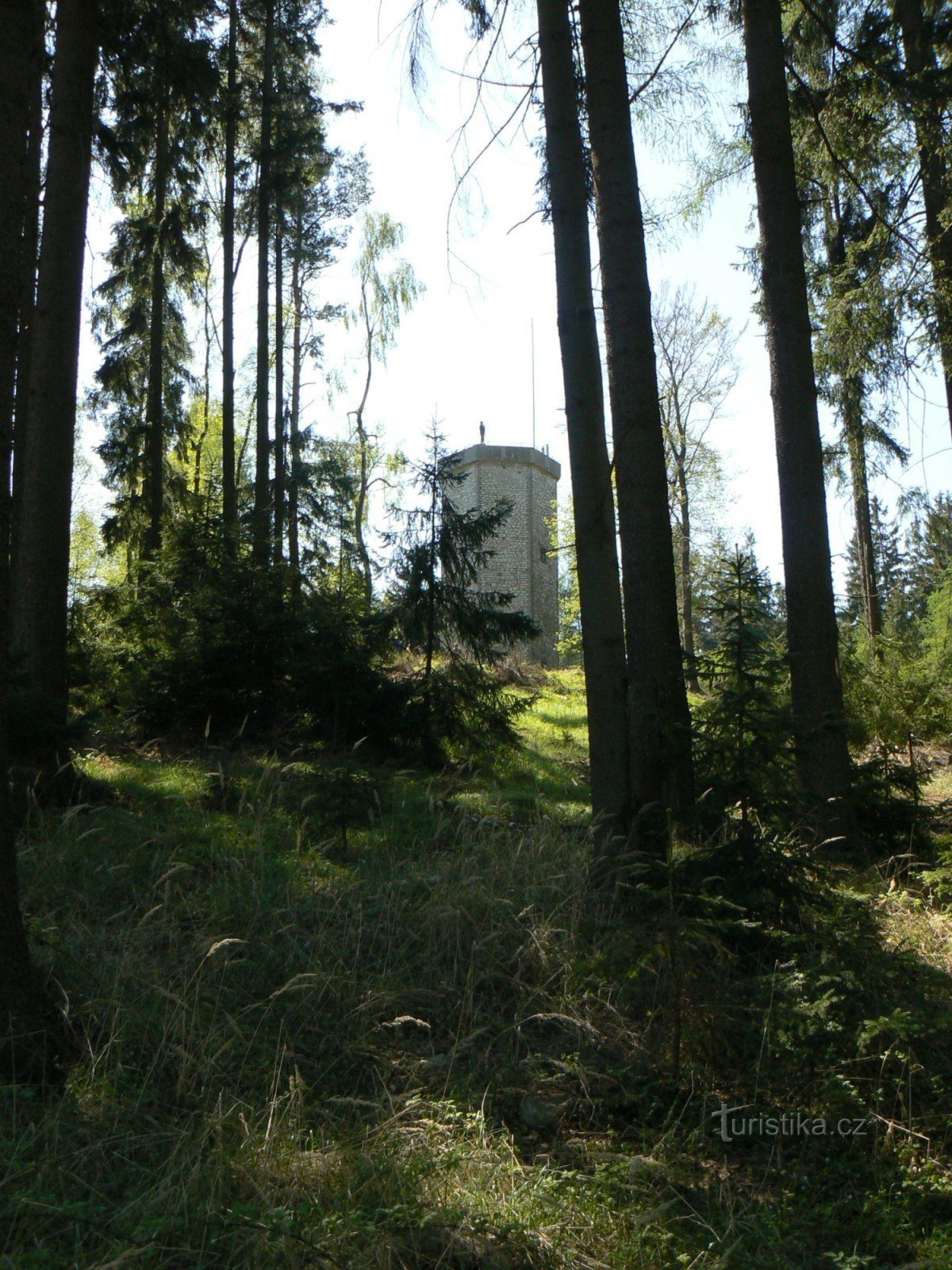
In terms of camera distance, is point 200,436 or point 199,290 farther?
point 200,436

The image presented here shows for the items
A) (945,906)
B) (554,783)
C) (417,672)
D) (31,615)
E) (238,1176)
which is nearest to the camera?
(238,1176)

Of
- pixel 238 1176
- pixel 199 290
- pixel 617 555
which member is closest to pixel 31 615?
pixel 617 555

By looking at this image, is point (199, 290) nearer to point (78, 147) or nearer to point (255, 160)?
point (255, 160)

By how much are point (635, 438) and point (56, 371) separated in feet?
17.6

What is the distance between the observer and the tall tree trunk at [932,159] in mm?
9375

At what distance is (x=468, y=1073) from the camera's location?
4.22m

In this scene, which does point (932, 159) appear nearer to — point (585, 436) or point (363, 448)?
point (585, 436)

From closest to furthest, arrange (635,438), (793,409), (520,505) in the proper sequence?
(635,438)
(793,409)
(520,505)

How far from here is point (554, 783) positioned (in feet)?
34.8

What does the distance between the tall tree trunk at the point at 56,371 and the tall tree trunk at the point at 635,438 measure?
15.9 ft

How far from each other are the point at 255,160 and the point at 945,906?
57.4 ft

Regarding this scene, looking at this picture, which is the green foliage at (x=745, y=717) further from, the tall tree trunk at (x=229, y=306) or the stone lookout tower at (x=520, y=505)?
the stone lookout tower at (x=520, y=505)

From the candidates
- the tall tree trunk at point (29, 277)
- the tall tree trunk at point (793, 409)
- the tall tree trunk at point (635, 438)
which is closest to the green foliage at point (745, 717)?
the tall tree trunk at point (635, 438)

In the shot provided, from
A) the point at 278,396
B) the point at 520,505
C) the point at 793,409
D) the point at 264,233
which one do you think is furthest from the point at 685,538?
the point at 793,409
